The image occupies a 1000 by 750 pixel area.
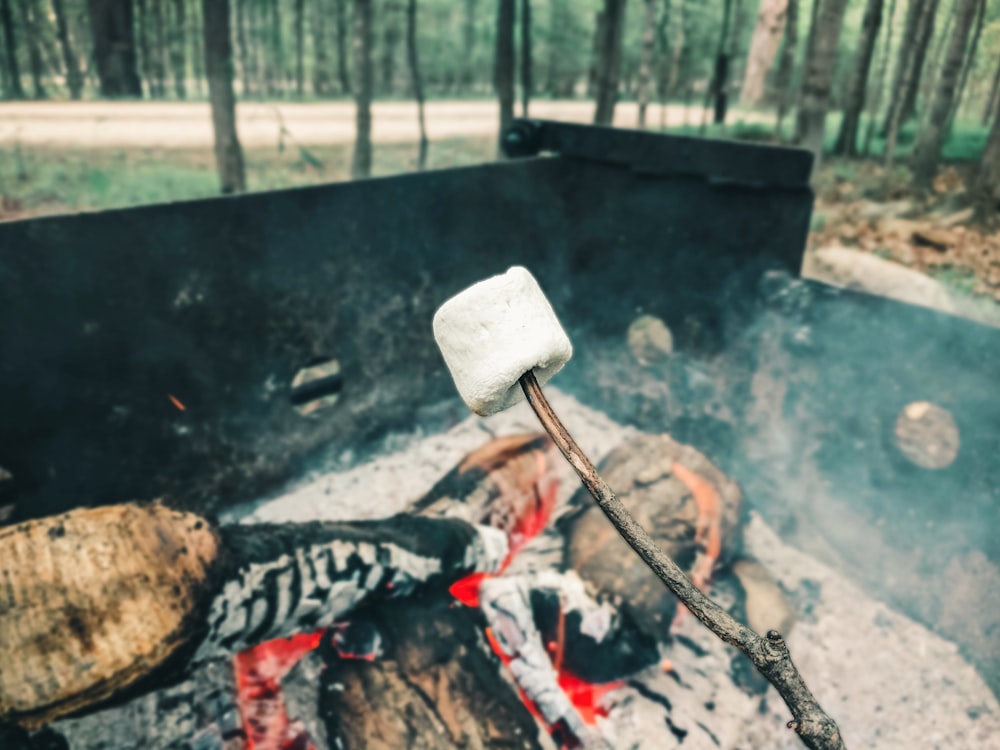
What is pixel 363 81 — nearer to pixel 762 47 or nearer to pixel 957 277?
pixel 957 277

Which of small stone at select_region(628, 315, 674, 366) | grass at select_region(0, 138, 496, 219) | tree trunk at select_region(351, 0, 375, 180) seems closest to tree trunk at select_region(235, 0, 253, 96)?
grass at select_region(0, 138, 496, 219)

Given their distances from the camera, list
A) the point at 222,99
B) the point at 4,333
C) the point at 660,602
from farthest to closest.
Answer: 1. the point at 222,99
2. the point at 660,602
3. the point at 4,333

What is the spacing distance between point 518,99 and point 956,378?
46524 mm

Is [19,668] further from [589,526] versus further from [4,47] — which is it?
[4,47]

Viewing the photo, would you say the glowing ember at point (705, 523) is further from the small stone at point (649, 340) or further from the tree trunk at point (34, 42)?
the tree trunk at point (34, 42)

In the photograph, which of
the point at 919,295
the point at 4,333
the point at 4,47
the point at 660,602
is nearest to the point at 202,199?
the point at 4,333

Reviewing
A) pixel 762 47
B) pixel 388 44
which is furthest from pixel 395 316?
pixel 388 44

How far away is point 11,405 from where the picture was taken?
2.75 m

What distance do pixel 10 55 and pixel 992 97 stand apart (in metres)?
26.8

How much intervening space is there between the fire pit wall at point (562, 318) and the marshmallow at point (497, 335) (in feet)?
5.76

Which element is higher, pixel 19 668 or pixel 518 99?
pixel 518 99

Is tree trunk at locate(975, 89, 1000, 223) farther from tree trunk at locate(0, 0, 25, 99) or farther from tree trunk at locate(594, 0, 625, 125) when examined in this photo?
tree trunk at locate(0, 0, 25, 99)

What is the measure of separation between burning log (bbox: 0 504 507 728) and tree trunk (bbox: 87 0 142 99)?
21.2m

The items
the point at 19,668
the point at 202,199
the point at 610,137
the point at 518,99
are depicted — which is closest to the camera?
the point at 19,668
